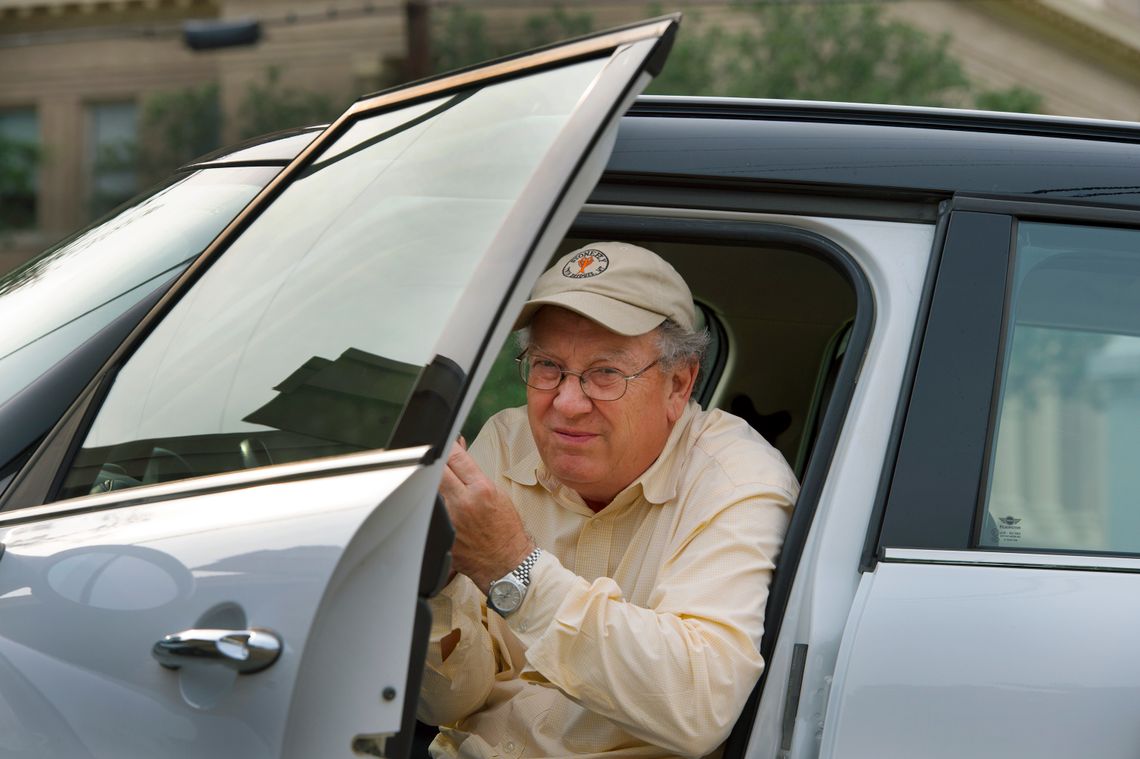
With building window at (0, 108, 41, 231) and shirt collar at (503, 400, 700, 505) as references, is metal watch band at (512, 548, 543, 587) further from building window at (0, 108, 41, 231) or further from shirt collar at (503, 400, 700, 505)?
building window at (0, 108, 41, 231)

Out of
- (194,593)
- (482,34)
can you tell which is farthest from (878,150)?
(482,34)

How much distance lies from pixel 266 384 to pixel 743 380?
5.49ft

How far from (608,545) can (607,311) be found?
0.43 metres

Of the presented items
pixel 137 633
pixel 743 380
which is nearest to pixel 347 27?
pixel 743 380

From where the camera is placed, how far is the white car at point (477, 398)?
158 cm

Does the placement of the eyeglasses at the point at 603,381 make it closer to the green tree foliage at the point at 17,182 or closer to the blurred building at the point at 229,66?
the blurred building at the point at 229,66

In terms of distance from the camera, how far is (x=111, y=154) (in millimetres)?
23672

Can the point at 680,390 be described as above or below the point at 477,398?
above

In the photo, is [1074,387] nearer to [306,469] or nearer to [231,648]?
[306,469]

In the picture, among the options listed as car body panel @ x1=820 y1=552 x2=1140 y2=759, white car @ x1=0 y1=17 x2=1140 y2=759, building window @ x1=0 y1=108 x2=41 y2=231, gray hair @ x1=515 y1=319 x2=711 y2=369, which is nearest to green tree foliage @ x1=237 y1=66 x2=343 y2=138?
building window @ x1=0 y1=108 x2=41 y2=231

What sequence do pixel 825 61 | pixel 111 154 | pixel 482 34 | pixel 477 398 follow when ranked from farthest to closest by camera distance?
pixel 111 154 → pixel 482 34 → pixel 825 61 → pixel 477 398

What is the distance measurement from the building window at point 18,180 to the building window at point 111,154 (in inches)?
40.1

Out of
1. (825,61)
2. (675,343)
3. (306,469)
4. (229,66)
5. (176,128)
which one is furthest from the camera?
(229,66)

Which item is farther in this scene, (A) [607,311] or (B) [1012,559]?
(A) [607,311]
